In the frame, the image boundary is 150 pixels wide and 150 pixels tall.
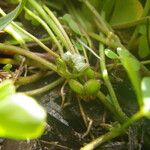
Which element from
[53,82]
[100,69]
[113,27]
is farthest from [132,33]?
[53,82]

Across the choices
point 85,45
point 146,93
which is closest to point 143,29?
point 85,45

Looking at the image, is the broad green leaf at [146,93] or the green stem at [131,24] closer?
the broad green leaf at [146,93]

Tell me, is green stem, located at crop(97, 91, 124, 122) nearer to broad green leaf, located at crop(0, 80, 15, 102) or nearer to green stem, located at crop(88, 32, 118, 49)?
green stem, located at crop(88, 32, 118, 49)

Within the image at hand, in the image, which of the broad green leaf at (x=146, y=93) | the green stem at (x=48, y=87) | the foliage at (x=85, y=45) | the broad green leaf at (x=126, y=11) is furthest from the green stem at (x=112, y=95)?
the broad green leaf at (x=146, y=93)

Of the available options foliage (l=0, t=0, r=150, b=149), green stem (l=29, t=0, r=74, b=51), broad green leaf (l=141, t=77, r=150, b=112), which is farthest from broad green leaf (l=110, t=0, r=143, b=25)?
broad green leaf (l=141, t=77, r=150, b=112)

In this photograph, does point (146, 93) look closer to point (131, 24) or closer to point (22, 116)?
point (22, 116)

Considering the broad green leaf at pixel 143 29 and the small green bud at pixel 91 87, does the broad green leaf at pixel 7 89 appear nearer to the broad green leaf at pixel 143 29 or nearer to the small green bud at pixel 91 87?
the small green bud at pixel 91 87
